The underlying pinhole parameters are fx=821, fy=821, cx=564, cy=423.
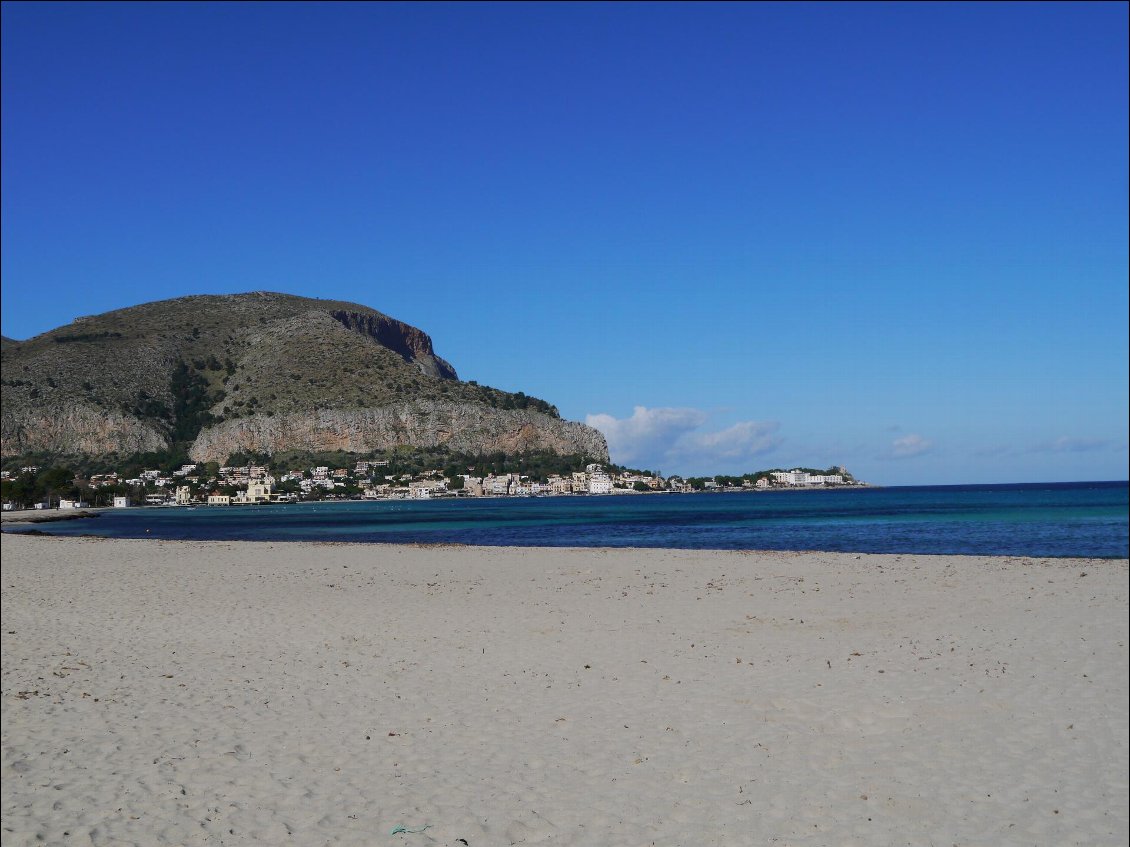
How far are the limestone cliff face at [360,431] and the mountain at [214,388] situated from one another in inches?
10.4

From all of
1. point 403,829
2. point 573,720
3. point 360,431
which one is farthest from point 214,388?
point 403,829

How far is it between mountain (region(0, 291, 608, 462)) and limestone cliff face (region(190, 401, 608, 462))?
264 mm

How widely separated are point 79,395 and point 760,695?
14459 cm

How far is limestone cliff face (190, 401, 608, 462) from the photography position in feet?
499

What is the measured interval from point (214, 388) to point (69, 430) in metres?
27.3

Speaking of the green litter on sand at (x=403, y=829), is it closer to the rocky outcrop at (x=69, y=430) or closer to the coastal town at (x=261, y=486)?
the coastal town at (x=261, y=486)

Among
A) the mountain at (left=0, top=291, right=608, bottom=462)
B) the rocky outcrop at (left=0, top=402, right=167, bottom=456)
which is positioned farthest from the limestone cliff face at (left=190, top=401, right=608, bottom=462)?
the rocky outcrop at (left=0, top=402, right=167, bottom=456)

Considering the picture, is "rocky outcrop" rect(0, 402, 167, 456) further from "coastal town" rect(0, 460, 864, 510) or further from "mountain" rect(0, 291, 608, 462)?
"coastal town" rect(0, 460, 864, 510)

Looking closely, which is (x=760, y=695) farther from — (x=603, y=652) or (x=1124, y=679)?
(x=1124, y=679)

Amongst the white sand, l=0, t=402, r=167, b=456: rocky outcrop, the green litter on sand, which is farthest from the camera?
l=0, t=402, r=167, b=456: rocky outcrop

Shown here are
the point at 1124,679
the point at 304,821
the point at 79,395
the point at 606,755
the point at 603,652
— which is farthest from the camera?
the point at 79,395

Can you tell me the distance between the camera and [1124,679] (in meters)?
10.4

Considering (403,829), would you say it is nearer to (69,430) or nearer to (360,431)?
(69,430)

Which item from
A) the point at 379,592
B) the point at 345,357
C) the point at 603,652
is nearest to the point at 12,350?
the point at 345,357
